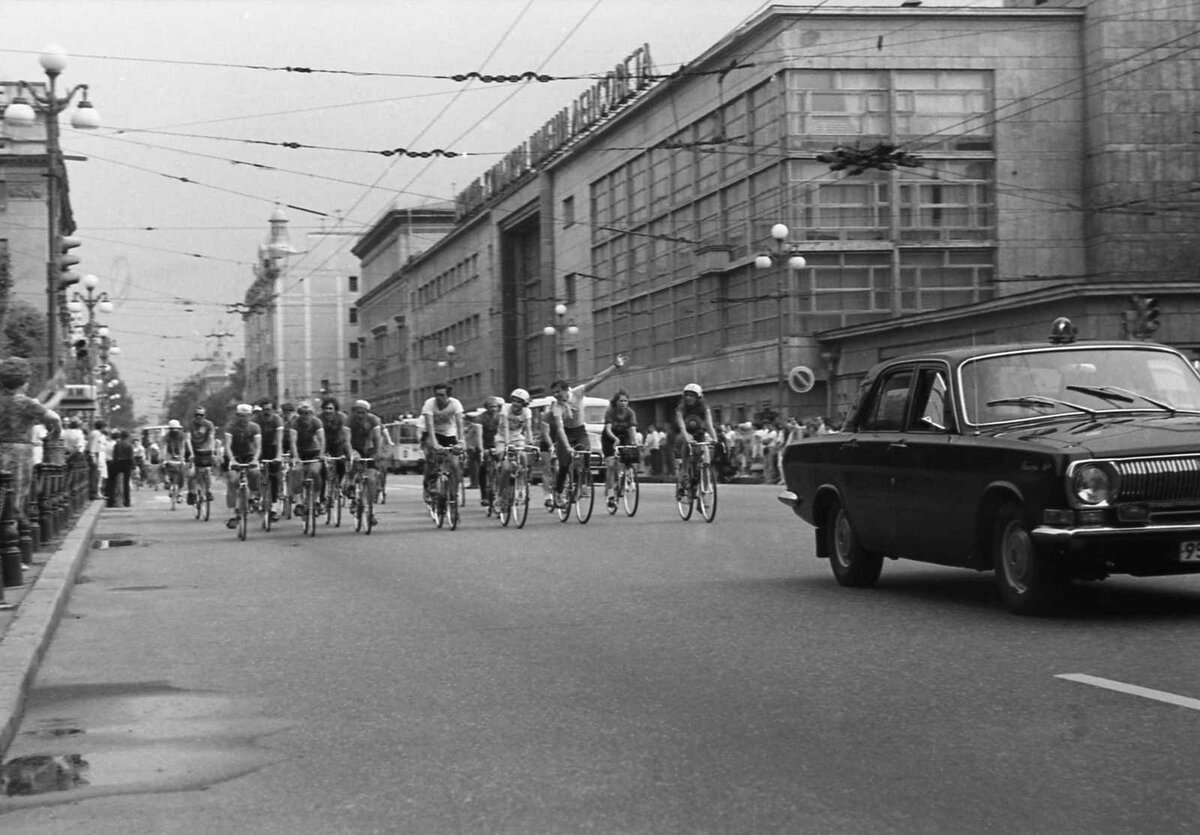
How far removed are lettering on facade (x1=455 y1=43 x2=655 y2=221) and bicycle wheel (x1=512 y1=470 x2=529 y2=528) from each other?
101 feet

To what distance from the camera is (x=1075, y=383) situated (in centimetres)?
1046

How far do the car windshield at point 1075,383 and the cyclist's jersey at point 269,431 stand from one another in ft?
50.2

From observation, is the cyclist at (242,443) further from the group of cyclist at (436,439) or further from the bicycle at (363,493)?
the bicycle at (363,493)

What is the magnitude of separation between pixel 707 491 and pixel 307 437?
5.34 metres

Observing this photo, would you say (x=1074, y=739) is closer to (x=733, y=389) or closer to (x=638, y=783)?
(x=638, y=783)

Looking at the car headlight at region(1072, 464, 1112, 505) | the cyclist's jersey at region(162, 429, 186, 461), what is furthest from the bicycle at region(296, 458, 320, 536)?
the cyclist's jersey at region(162, 429, 186, 461)

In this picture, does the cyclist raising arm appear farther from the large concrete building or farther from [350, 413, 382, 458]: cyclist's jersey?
the large concrete building

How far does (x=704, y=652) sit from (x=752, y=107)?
46868 mm

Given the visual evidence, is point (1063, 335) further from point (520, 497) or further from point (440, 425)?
point (440, 425)

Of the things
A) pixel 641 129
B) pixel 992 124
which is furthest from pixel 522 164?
pixel 992 124

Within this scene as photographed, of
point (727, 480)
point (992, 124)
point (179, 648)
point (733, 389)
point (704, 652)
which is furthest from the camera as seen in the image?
point (733, 389)

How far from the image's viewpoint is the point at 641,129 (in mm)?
65125

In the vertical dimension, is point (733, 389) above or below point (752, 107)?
below

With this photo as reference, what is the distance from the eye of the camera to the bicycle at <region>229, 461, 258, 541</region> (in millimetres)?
22203
